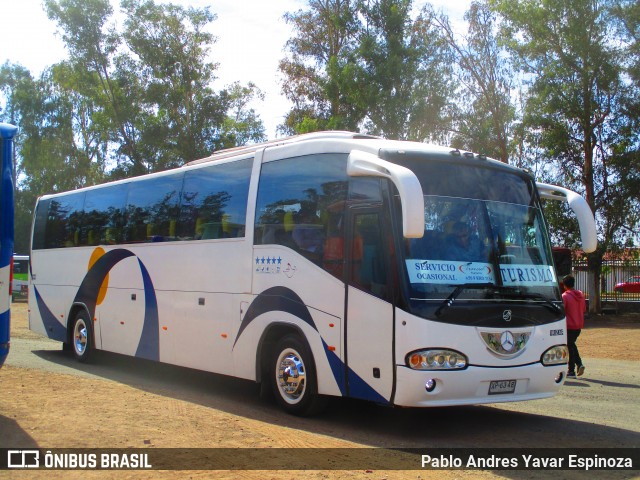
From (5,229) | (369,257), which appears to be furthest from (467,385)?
(5,229)

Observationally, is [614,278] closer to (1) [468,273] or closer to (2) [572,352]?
(2) [572,352]

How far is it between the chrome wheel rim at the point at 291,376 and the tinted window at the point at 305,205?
1.32m

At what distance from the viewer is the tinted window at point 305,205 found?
859 centimetres

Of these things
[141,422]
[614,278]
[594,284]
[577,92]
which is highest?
[577,92]

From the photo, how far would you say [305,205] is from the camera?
9117 mm

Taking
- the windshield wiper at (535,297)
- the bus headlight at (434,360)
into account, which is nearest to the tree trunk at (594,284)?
the windshield wiper at (535,297)

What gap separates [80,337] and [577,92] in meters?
20.9

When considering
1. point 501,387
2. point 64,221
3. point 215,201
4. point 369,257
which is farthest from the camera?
point 64,221

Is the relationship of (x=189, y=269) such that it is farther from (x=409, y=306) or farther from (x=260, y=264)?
(x=409, y=306)

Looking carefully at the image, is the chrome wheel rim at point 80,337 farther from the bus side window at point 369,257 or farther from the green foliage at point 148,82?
the green foliage at point 148,82

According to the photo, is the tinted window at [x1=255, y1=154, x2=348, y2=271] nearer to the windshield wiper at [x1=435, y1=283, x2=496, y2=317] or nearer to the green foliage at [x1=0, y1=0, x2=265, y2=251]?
the windshield wiper at [x1=435, y1=283, x2=496, y2=317]

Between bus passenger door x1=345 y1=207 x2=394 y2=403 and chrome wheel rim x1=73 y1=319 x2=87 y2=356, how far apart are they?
323 inches

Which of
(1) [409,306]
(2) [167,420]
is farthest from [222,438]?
(1) [409,306]

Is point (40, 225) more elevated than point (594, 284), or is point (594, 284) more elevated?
point (40, 225)
